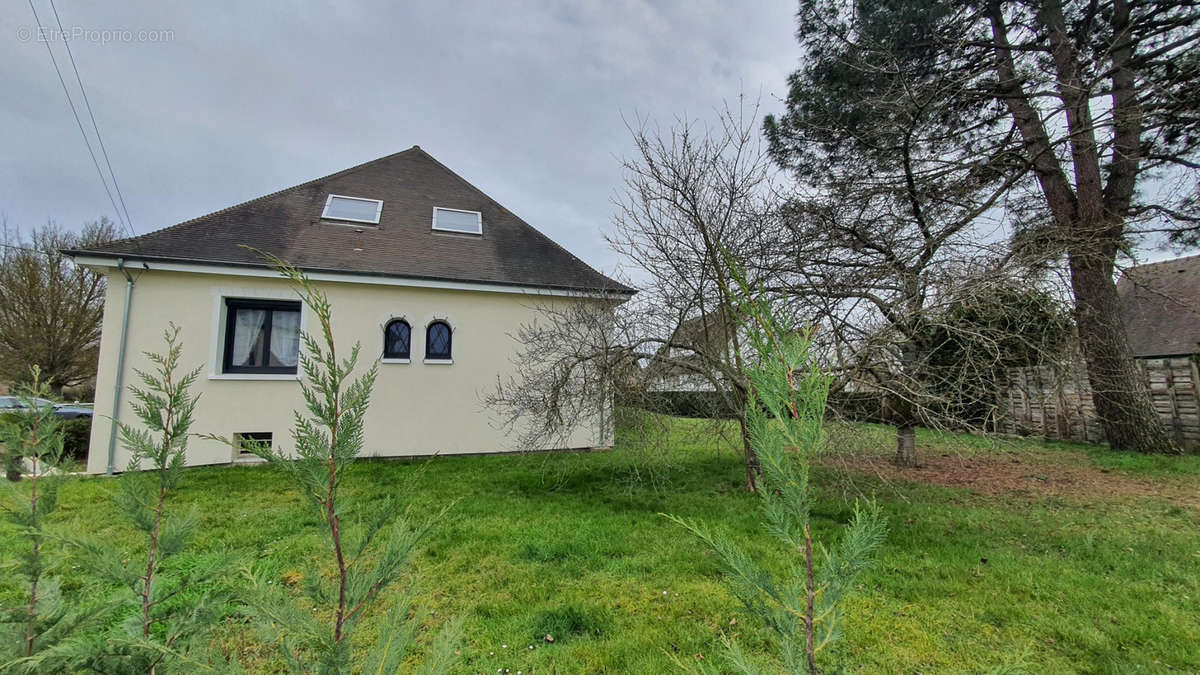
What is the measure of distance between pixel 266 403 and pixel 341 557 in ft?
28.9

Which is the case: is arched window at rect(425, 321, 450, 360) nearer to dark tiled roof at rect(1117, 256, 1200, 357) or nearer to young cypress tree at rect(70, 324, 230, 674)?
young cypress tree at rect(70, 324, 230, 674)

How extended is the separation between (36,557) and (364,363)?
7342 millimetres

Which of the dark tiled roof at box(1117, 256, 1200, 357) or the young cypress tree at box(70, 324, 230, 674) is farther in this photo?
the dark tiled roof at box(1117, 256, 1200, 357)

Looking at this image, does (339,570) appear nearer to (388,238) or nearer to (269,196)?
(388,238)

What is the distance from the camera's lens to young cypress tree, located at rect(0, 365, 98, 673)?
1.28 metres

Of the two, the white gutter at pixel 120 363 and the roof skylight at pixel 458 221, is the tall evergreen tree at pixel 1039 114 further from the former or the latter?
the white gutter at pixel 120 363

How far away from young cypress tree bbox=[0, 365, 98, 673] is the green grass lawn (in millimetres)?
498

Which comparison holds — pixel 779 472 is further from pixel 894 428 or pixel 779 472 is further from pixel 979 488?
pixel 894 428

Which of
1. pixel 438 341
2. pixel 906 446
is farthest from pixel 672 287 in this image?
pixel 438 341

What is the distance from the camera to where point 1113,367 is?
7.55m

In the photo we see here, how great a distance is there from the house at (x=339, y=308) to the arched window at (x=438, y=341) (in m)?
0.03

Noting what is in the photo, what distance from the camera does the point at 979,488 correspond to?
6.27 metres

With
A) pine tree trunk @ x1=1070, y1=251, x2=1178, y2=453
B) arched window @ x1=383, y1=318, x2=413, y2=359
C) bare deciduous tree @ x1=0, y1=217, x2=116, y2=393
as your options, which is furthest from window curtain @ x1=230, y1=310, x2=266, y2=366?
pine tree trunk @ x1=1070, y1=251, x2=1178, y2=453

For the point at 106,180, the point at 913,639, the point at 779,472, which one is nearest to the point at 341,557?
the point at 779,472
